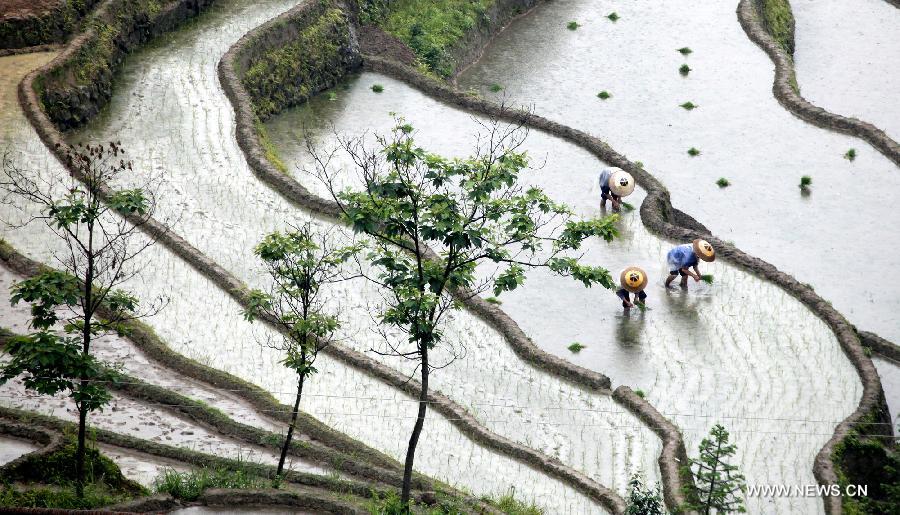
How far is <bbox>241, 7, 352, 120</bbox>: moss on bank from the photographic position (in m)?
44.7

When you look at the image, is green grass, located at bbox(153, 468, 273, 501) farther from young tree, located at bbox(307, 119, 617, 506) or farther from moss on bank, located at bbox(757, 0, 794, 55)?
moss on bank, located at bbox(757, 0, 794, 55)

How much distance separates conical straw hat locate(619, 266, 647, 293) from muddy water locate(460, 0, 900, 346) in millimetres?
6770

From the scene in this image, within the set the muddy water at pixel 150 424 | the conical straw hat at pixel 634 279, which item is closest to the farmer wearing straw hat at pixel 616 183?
the conical straw hat at pixel 634 279

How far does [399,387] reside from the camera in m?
29.7

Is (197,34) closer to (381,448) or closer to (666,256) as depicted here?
(666,256)

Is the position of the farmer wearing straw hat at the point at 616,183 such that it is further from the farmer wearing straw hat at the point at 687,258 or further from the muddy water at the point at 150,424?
the muddy water at the point at 150,424

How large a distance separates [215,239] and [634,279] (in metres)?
11.1

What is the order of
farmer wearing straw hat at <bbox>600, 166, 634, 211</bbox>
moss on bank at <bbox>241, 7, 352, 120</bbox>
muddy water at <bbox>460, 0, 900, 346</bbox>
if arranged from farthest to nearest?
moss on bank at <bbox>241, 7, 352, 120</bbox> → muddy water at <bbox>460, 0, 900, 346</bbox> → farmer wearing straw hat at <bbox>600, 166, 634, 211</bbox>

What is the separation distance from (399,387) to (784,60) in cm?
2862

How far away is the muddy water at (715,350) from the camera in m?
29.2

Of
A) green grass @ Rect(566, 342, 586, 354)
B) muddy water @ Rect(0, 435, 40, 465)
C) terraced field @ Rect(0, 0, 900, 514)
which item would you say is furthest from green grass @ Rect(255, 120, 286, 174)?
muddy water @ Rect(0, 435, 40, 465)

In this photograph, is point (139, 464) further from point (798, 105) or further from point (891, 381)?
point (798, 105)

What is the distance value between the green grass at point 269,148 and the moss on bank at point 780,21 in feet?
78.7

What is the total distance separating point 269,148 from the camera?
41062mm
